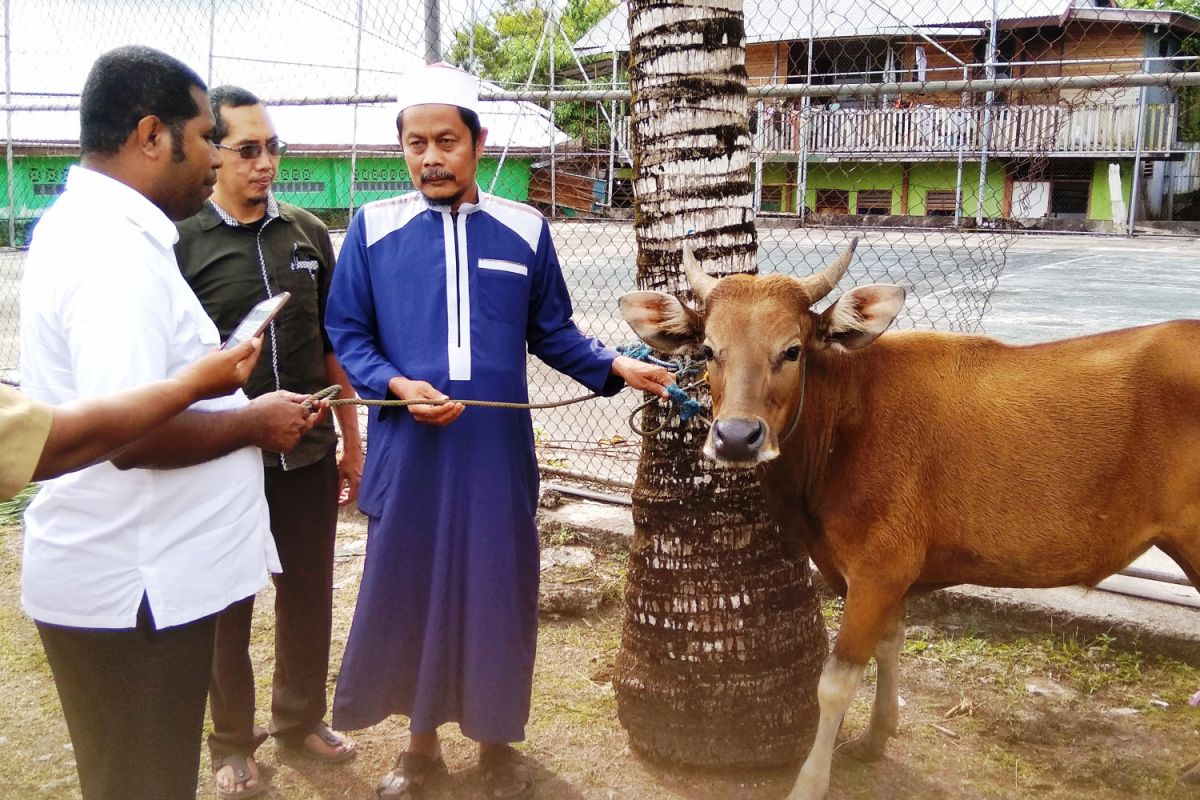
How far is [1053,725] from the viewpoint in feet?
14.5

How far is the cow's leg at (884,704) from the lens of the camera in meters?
4.12

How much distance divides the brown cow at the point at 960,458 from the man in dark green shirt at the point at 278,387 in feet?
4.22

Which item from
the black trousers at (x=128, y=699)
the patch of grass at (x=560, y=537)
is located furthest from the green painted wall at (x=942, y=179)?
the black trousers at (x=128, y=699)

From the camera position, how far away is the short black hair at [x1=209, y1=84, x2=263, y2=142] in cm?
385

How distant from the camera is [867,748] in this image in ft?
13.7

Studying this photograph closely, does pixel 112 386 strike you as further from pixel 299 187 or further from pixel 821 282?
pixel 299 187

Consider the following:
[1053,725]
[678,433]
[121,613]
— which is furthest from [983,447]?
[121,613]

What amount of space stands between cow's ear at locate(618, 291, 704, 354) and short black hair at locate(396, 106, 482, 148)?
29.3 inches

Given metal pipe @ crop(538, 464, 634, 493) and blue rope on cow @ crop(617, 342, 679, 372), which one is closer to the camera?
blue rope on cow @ crop(617, 342, 679, 372)

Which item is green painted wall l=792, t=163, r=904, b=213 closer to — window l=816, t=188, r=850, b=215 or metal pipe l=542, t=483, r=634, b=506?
A: window l=816, t=188, r=850, b=215

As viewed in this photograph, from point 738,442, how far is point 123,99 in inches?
73.0

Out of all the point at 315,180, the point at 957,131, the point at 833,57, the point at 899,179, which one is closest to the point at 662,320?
the point at 957,131

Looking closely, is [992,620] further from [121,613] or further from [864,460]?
[121,613]

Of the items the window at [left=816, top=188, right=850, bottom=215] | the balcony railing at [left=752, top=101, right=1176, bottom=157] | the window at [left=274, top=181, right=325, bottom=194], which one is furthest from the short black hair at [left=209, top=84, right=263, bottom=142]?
the window at [left=274, top=181, right=325, bottom=194]
